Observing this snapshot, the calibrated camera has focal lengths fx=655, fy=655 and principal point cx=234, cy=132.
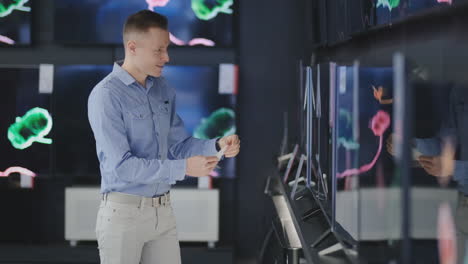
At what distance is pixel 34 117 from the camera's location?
4770 mm

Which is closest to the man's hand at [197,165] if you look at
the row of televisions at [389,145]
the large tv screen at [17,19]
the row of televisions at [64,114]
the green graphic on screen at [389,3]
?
the row of televisions at [389,145]

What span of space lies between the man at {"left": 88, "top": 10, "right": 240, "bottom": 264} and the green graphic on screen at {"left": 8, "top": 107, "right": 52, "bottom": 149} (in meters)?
2.27

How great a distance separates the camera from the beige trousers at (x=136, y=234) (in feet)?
8.02

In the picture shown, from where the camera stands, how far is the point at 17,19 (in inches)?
189

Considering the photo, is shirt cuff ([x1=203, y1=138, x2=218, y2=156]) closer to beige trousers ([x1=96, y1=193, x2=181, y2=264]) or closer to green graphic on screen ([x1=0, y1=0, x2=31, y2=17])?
beige trousers ([x1=96, y1=193, x2=181, y2=264])

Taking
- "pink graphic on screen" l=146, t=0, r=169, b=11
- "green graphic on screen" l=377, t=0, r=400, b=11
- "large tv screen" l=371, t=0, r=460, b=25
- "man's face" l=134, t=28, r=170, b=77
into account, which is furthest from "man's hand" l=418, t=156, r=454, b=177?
"pink graphic on screen" l=146, t=0, r=169, b=11

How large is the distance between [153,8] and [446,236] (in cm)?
421

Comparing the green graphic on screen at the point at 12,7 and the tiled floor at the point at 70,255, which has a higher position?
the green graphic on screen at the point at 12,7

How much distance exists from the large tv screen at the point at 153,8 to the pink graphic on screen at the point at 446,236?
4.01 m

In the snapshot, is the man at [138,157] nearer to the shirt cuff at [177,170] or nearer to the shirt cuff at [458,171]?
the shirt cuff at [177,170]

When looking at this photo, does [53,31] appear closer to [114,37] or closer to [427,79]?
[114,37]

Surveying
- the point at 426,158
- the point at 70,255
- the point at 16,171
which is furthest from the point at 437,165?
the point at 16,171

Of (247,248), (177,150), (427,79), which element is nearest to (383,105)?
(427,79)

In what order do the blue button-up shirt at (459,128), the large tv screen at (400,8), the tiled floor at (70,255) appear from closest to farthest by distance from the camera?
the blue button-up shirt at (459,128) → the large tv screen at (400,8) → the tiled floor at (70,255)
